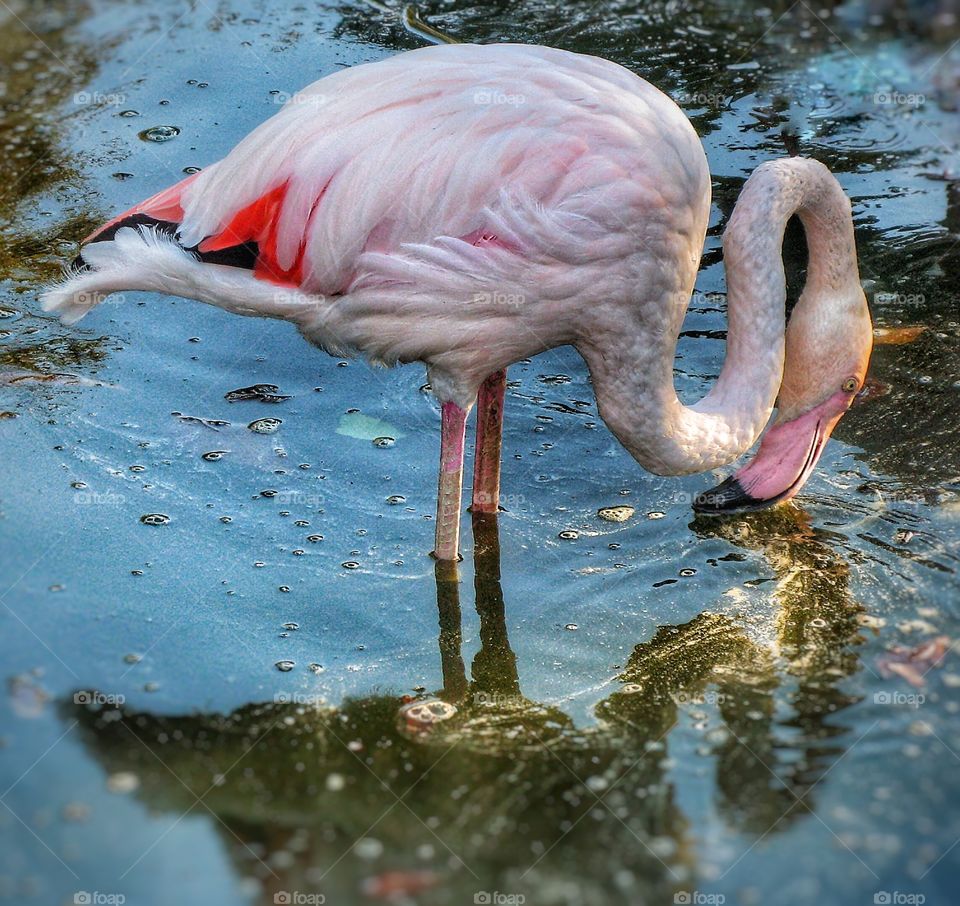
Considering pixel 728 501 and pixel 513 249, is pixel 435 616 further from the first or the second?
pixel 513 249

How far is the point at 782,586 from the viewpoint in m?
3.92

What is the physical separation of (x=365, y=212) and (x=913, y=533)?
2.00 metres

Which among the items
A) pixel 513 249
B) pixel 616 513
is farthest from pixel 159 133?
pixel 616 513

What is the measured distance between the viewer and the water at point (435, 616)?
2.90 meters

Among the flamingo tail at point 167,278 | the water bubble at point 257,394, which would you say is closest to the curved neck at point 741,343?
the flamingo tail at point 167,278

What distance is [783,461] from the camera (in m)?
4.05

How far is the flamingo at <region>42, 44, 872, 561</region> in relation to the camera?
11.9ft

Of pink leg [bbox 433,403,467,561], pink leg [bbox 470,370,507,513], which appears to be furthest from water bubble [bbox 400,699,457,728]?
pink leg [bbox 470,370,507,513]

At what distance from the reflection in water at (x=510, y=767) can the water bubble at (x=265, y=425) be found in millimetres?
1274

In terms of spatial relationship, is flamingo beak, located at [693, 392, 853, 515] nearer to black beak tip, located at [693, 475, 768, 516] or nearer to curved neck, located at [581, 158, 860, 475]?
black beak tip, located at [693, 475, 768, 516]

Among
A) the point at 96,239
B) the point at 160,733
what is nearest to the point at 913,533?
the point at 160,733

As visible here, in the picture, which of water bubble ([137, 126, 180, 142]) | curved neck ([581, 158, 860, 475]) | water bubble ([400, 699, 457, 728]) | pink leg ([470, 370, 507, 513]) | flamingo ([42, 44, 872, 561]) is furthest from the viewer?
water bubble ([137, 126, 180, 142])

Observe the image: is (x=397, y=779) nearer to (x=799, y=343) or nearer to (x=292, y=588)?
(x=292, y=588)

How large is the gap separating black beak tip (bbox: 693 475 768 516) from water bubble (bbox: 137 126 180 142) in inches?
134
